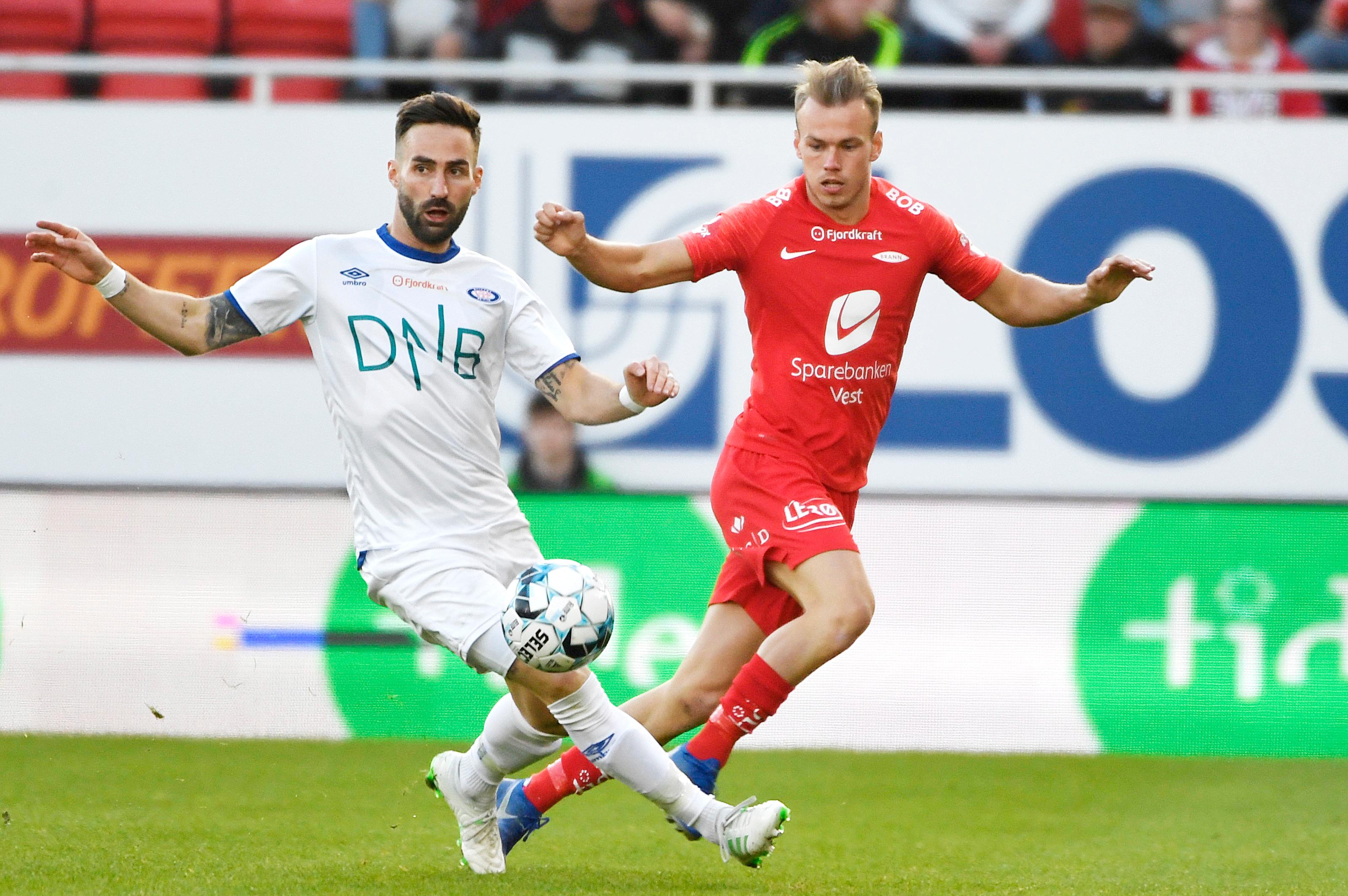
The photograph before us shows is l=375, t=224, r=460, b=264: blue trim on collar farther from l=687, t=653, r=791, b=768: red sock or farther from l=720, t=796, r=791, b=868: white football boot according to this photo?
l=720, t=796, r=791, b=868: white football boot

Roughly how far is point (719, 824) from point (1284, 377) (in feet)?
20.5

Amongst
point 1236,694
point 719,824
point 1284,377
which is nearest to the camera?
point 719,824

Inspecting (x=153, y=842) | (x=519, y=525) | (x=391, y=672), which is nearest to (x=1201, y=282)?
(x=391, y=672)

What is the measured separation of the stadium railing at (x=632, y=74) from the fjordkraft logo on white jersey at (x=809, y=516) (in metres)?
4.70

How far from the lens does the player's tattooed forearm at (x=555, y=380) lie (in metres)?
4.91

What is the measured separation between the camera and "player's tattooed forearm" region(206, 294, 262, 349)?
15.9 ft

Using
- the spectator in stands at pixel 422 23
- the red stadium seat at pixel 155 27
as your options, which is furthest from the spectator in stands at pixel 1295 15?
the red stadium seat at pixel 155 27

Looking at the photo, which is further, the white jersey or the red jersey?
the red jersey

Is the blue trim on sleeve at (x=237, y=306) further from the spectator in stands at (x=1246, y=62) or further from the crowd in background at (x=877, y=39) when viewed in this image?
the spectator in stands at (x=1246, y=62)

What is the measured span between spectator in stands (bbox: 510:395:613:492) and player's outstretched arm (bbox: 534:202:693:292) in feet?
14.6

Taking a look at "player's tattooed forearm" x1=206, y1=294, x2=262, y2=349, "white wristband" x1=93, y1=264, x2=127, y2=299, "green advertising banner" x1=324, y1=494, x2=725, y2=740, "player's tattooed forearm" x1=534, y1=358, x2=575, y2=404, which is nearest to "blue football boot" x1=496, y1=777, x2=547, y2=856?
"player's tattooed forearm" x1=534, y1=358, x2=575, y2=404

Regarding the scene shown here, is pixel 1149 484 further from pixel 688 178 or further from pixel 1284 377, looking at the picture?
pixel 688 178

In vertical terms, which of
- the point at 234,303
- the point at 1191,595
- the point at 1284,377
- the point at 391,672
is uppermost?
the point at 234,303

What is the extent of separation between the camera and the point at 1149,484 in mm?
9875
